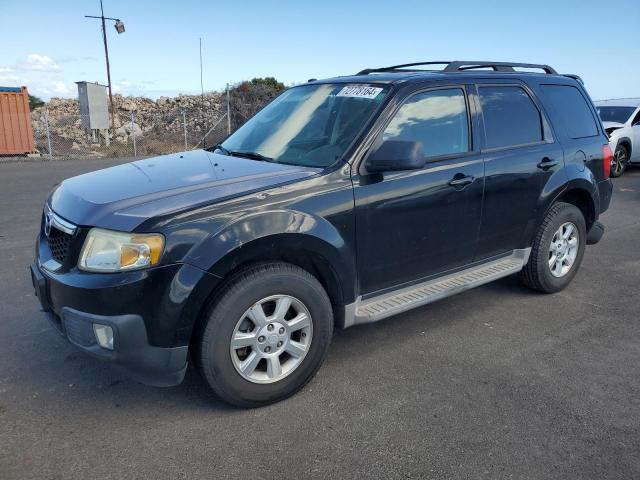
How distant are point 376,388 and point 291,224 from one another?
1149 mm

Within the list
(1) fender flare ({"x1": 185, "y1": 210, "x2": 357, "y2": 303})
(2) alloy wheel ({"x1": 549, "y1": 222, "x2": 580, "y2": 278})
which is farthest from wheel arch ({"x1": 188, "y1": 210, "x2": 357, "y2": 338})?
(2) alloy wheel ({"x1": 549, "y1": 222, "x2": 580, "y2": 278})

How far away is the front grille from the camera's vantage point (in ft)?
9.64

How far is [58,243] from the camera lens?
3055 mm

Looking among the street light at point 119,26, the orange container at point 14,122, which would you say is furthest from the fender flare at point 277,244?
the street light at point 119,26

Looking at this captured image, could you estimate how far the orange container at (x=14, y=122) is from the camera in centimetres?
1764

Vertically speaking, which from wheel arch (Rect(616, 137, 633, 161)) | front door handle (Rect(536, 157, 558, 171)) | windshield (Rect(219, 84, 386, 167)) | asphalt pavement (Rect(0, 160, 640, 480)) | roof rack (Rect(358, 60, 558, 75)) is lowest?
asphalt pavement (Rect(0, 160, 640, 480))

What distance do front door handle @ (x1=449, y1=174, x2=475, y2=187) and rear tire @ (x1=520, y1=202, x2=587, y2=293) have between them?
1115mm

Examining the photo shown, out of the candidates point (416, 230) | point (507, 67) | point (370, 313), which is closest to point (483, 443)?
point (370, 313)

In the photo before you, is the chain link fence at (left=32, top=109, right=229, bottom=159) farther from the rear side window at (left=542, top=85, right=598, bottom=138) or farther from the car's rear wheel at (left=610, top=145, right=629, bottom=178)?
the rear side window at (left=542, top=85, right=598, bottom=138)

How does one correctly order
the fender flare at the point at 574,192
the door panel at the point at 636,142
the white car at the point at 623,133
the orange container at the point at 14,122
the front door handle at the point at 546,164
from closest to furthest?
the front door handle at the point at 546,164, the fender flare at the point at 574,192, the white car at the point at 623,133, the door panel at the point at 636,142, the orange container at the point at 14,122

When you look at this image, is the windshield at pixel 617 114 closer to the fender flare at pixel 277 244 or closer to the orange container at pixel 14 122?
the fender flare at pixel 277 244

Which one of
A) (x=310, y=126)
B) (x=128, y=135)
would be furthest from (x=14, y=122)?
(x=310, y=126)

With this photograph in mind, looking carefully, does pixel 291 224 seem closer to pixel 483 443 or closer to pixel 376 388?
pixel 376 388

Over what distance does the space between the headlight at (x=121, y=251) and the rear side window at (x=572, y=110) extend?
3.68 metres
